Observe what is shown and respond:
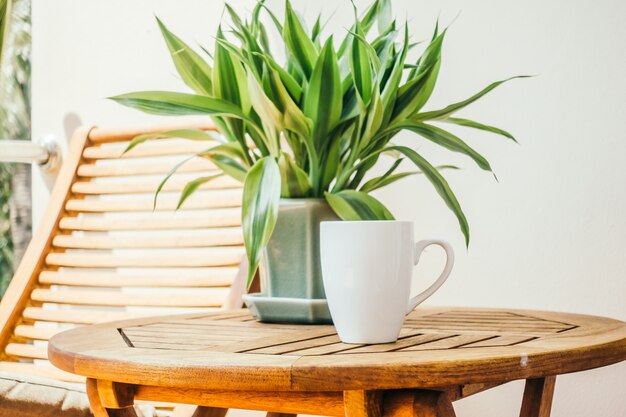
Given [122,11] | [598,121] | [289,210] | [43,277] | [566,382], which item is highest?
[122,11]

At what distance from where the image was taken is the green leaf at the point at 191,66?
906mm

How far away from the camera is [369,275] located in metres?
0.67

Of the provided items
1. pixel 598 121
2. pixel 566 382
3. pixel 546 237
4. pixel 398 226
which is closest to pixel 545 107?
pixel 598 121

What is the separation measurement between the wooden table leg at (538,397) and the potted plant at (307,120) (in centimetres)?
23

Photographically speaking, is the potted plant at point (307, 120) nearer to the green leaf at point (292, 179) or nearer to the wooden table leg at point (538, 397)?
the green leaf at point (292, 179)

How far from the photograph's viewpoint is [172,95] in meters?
0.83

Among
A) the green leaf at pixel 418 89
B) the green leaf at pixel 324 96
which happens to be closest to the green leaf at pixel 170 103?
the green leaf at pixel 324 96

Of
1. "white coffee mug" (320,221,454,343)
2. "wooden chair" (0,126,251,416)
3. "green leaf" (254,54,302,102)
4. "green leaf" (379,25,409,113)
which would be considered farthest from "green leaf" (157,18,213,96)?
"wooden chair" (0,126,251,416)

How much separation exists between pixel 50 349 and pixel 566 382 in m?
0.97

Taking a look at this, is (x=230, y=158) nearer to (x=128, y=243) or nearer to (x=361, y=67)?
(x=361, y=67)

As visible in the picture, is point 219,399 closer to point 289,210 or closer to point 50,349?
point 50,349

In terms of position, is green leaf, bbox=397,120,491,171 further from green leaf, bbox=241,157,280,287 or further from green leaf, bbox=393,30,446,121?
green leaf, bbox=241,157,280,287

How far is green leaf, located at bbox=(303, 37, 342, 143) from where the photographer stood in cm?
82

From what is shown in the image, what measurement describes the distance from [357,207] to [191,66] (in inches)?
11.1
